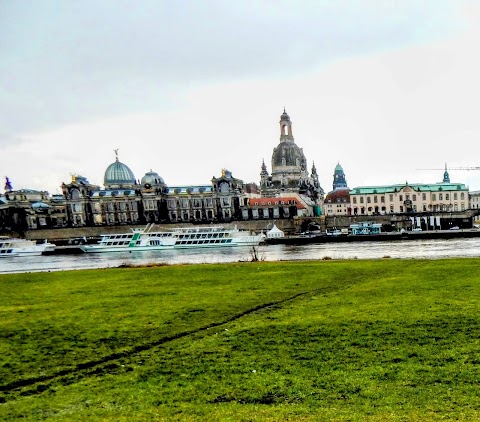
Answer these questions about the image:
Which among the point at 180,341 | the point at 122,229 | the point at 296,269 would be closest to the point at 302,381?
the point at 180,341

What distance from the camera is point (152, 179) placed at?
408ft

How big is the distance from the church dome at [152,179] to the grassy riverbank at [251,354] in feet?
344

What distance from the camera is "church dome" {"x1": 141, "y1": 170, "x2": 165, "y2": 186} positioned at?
123338 millimetres

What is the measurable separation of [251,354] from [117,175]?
124026 millimetres

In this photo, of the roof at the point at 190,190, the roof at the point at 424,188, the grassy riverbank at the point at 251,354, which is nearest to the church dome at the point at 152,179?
the roof at the point at 190,190

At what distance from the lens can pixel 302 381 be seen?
29.7ft

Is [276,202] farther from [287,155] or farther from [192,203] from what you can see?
[287,155]

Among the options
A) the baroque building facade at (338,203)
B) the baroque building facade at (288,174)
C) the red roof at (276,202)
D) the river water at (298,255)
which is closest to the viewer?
the river water at (298,255)

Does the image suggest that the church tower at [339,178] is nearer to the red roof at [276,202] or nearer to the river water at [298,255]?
the red roof at [276,202]

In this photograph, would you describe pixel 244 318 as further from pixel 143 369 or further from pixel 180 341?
pixel 143 369

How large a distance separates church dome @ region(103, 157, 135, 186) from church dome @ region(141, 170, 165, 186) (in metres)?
5.96

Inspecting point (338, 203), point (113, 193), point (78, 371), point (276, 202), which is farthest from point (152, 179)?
point (78, 371)

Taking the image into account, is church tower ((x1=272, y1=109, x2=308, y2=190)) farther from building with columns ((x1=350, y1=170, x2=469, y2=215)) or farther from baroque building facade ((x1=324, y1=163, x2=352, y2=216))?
building with columns ((x1=350, y1=170, x2=469, y2=215))

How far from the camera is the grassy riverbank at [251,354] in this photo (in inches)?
316
